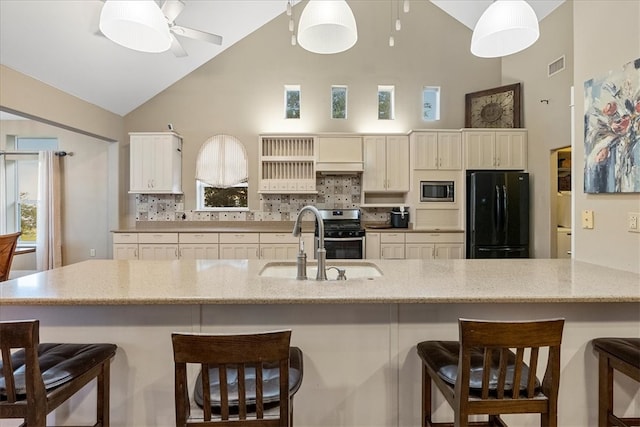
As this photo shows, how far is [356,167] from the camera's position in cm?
498

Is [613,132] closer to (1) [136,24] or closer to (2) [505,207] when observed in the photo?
(2) [505,207]

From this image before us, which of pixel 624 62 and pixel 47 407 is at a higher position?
pixel 624 62

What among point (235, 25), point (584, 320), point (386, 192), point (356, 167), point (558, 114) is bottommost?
point (584, 320)

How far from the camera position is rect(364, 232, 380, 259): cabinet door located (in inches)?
187

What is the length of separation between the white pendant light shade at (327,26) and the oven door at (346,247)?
2998mm

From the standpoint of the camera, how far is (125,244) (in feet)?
15.7

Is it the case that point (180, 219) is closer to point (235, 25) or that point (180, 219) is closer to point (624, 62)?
point (235, 25)

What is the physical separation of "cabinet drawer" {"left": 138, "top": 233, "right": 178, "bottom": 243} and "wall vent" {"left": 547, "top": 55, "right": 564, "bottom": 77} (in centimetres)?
533

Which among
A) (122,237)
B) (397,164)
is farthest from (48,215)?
(397,164)

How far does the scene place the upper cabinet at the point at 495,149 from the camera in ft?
15.7

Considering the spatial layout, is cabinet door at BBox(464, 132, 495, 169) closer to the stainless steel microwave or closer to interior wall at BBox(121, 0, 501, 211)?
the stainless steel microwave

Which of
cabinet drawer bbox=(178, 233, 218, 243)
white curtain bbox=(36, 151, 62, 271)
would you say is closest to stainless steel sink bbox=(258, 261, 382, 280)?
cabinet drawer bbox=(178, 233, 218, 243)

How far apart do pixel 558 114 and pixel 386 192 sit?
2.34 m

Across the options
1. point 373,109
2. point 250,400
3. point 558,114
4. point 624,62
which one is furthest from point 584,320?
point 373,109
